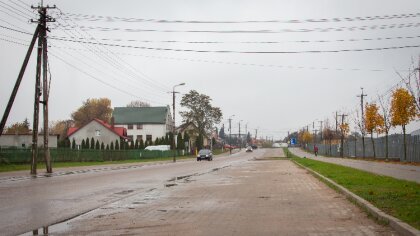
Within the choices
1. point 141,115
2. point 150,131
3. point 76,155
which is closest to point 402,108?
point 76,155

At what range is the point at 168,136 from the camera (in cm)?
10075

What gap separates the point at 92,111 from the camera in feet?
426

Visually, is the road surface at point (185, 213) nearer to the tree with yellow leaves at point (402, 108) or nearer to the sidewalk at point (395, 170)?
the sidewalk at point (395, 170)

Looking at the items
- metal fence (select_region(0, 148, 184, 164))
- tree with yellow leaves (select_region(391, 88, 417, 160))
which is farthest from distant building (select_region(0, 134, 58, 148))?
tree with yellow leaves (select_region(391, 88, 417, 160))

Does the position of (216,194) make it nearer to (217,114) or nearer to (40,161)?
(40,161)

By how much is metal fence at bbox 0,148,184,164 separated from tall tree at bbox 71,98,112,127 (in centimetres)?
5282

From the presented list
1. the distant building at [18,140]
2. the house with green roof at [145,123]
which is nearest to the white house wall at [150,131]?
the house with green roof at [145,123]

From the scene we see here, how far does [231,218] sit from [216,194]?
18.0 ft

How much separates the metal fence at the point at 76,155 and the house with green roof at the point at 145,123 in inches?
1290

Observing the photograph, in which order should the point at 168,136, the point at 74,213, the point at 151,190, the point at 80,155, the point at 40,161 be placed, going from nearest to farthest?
the point at 74,213, the point at 151,190, the point at 40,161, the point at 80,155, the point at 168,136

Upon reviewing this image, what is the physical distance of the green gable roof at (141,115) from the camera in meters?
115

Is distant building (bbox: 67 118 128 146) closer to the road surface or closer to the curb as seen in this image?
the road surface

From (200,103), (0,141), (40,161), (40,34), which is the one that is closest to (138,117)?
(200,103)

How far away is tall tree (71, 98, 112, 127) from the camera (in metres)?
130
